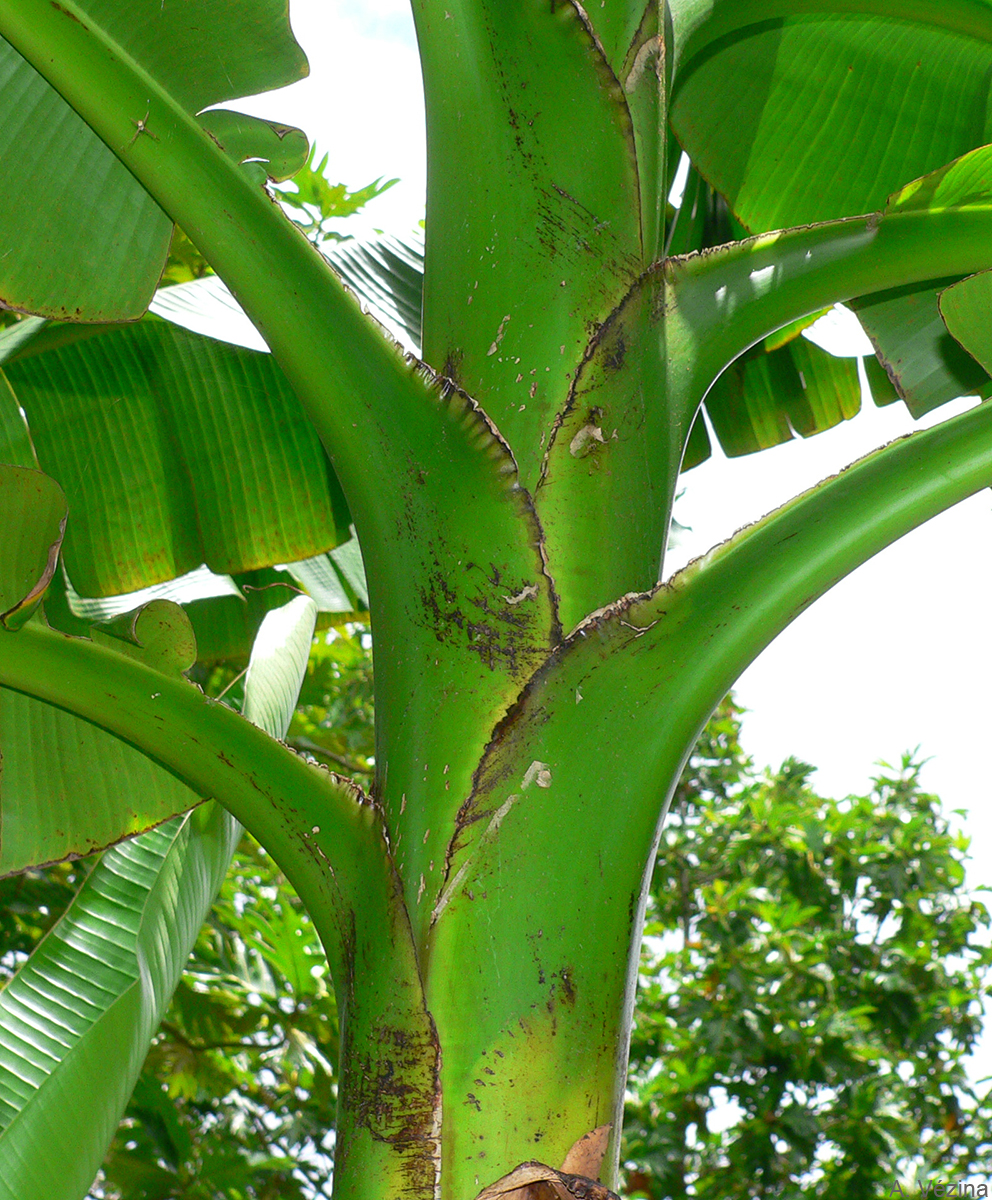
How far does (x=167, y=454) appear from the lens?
1.31 m

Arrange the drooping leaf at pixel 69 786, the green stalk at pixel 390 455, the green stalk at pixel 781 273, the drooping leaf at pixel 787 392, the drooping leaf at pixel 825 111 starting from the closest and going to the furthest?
the green stalk at pixel 390 455 → the green stalk at pixel 781 273 → the drooping leaf at pixel 69 786 → the drooping leaf at pixel 825 111 → the drooping leaf at pixel 787 392

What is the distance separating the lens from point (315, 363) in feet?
2.06

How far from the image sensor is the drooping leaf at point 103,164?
78 cm

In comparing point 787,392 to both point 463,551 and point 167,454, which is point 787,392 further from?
point 463,551

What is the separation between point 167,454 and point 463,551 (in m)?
0.83

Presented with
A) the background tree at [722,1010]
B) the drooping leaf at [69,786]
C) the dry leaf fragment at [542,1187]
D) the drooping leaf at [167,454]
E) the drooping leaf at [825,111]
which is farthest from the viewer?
the background tree at [722,1010]

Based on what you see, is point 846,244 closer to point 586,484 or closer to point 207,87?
point 586,484

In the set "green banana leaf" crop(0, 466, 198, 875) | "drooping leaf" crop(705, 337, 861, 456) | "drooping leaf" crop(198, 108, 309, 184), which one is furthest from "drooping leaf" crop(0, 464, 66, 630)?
"drooping leaf" crop(705, 337, 861, 456)

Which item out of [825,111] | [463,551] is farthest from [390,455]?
[825,111]

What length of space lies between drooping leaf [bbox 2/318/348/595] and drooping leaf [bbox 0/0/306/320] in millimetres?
473

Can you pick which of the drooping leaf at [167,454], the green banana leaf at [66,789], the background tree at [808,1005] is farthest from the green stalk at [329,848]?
the background tree at [808,1005]

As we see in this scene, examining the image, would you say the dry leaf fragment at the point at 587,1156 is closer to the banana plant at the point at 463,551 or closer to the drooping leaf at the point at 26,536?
the banana plant at the point at 463,551

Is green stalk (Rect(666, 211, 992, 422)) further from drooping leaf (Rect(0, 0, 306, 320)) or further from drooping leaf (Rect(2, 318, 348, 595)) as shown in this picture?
drooping leaf (Rect(2, 318, 348, 595))

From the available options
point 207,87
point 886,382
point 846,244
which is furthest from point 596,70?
point 886,382
